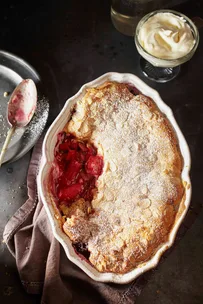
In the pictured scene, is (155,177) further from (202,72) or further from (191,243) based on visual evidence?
(202,72)

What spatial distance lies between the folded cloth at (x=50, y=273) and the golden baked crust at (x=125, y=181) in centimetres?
13

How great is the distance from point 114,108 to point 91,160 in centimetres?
16

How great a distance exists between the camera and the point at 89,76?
174 centimetres

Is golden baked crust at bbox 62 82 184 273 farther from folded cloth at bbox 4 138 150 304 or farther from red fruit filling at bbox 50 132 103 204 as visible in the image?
folded cloth at bbox 4 138 150 304

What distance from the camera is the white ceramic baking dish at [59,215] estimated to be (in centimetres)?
133

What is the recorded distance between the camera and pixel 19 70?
168 centimetres

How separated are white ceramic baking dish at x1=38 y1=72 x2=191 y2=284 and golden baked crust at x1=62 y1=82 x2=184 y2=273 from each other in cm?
2

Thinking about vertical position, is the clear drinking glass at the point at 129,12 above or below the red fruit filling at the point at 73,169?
above

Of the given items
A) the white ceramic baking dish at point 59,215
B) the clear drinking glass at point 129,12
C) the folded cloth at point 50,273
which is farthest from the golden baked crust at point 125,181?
the clear drinking glass at point 129,12

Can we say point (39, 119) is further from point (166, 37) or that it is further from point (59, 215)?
point (166, 37)

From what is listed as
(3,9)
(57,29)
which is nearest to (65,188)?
(57,29)

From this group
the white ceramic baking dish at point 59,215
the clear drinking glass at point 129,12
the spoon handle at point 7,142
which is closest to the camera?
the white ceramic baking dish at point 59,215

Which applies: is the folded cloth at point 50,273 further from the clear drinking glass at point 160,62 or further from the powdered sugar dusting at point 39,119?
the clear drinking glass at point 160,62

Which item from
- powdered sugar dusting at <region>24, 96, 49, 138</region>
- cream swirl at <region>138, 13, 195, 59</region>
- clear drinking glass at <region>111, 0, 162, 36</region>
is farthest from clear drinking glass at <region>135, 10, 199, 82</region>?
powdered sugar dusting at <region>24, 96, 49, 138</region>
